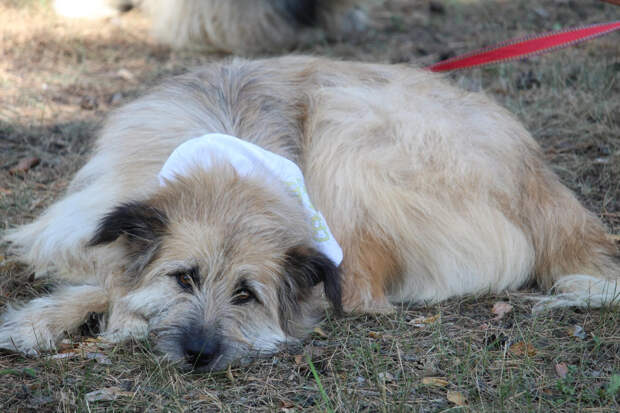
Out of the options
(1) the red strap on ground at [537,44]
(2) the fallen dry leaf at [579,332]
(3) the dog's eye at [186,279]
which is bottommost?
(2) the fallen dry leaf at [579,332]

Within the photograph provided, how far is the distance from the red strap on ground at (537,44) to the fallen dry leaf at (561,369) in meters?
2.30

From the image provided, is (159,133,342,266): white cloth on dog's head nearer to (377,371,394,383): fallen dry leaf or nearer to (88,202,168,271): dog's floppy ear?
(88,202,168,271): dog's floppy ear

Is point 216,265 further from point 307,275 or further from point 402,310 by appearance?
point 402,310

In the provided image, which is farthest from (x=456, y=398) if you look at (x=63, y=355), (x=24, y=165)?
(x=24, y=165)

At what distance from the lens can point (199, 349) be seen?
2.78m

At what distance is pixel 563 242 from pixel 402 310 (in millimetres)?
1026

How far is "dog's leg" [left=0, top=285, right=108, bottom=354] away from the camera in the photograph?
3.11 m

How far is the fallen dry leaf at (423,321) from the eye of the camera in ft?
11.2

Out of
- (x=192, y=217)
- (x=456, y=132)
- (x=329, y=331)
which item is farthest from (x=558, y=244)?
(x=192, y=217)

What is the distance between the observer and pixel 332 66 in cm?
437

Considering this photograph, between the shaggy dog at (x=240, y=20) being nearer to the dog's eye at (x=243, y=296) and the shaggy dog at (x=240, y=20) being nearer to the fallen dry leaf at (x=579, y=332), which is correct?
the dog's eye at (x=243, y=296)

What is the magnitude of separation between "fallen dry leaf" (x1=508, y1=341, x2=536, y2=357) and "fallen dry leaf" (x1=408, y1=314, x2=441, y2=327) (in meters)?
0.43

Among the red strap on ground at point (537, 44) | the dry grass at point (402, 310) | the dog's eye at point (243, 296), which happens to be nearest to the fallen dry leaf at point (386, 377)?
the dry grass at point (402, 310)

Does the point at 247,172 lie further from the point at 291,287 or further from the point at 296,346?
the point at 296,346
